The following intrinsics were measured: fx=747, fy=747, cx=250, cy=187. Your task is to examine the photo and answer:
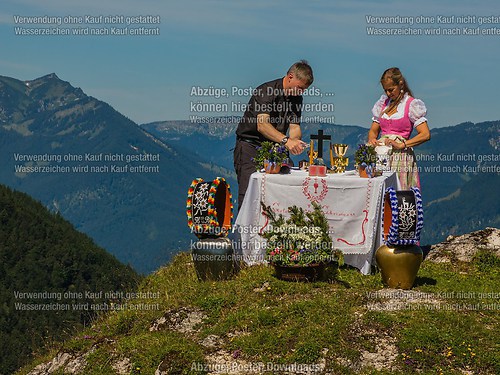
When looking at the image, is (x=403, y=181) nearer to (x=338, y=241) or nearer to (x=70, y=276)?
(x=338, y=241)

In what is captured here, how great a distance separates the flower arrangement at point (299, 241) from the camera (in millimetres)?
12242

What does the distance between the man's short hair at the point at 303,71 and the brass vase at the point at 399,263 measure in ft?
10.1

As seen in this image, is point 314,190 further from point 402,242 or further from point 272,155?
point 402,242

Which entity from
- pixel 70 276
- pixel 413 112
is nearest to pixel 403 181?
pixel 413 112

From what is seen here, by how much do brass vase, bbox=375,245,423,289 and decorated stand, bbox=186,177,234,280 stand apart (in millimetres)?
2593

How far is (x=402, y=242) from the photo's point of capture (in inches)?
469

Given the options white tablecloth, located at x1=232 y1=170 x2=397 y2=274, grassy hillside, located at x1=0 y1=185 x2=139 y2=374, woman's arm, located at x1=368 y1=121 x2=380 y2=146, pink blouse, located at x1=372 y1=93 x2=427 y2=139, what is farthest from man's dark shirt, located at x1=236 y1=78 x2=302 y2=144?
grassy hillside, located at x1=0 y1=185 x2=139 y2=374

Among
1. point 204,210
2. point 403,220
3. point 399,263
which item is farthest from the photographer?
point 204,210

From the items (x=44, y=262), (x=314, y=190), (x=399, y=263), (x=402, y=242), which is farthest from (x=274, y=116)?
(x=44, y=262)

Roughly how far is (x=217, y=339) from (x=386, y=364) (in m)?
2.42

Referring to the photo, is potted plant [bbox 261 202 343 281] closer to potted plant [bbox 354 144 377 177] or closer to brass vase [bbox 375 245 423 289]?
brass vase [bbox 375 245 423 289]

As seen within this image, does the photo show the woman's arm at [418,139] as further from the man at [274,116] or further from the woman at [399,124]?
the man at [274,116]

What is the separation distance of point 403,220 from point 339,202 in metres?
1.55

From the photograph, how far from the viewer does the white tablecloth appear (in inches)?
511
